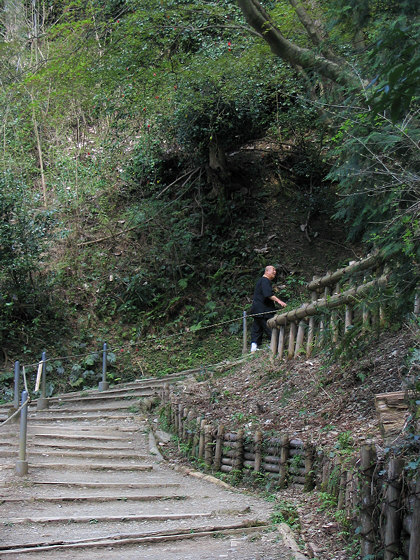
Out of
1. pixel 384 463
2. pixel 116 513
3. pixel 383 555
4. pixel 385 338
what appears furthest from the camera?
pixel 385 338

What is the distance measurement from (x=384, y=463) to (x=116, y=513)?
3027 mm

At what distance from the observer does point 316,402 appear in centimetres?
650

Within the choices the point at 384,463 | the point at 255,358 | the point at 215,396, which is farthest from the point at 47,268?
the point at 384,463

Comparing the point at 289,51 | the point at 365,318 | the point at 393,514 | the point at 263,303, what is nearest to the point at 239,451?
the point at 365,318

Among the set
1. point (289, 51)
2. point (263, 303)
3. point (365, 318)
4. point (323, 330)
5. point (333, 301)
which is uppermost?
point (289, 51)

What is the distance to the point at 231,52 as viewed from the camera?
12.9 metres

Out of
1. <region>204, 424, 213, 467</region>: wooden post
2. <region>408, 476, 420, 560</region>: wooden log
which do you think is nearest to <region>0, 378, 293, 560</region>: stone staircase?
<region>204, 424, 213, 467</region>: wooden post

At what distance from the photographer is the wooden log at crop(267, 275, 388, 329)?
614 cm

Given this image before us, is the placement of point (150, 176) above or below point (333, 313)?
above

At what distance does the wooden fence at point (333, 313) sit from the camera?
6277mm

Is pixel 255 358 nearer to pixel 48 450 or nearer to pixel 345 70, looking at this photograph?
pixel 48 450

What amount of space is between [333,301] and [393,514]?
4053 millimetres

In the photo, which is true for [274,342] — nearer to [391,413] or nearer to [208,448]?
[208,448]

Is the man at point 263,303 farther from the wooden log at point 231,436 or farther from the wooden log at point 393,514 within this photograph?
the wooden log at point 393,514
